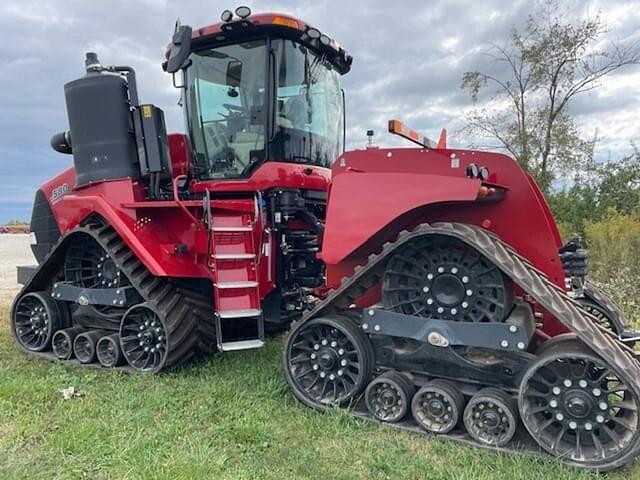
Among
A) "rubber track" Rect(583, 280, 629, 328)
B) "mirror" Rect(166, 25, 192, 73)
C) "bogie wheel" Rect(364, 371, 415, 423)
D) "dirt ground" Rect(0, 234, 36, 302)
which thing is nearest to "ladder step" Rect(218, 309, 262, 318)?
"bogie wheel" Rect(364, 371, 415, 423)

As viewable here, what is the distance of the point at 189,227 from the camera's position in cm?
473

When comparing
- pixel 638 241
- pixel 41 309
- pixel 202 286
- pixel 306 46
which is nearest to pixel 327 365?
pixel 202 286

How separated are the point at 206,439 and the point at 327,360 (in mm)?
912

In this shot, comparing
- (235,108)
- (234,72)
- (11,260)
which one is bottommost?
(11,260)

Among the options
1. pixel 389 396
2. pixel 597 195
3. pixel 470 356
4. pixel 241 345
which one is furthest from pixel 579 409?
pixel 597 195

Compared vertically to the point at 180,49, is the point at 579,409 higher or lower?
lower

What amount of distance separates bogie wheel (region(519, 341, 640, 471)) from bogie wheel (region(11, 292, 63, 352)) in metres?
4.27

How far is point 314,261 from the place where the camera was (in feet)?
16.7

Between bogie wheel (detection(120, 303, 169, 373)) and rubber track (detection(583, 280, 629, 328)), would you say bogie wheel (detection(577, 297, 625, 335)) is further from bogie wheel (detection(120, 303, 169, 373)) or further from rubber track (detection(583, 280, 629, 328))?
bogie wheel (detection(120, 303, 169, 373))

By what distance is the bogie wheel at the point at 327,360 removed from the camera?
358 cm

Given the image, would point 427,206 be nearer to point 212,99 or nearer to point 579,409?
point 579,409

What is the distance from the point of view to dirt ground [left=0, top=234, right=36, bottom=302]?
32.5ft

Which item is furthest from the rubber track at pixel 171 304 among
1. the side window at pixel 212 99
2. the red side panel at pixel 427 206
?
the red side panel at pixel 427 206

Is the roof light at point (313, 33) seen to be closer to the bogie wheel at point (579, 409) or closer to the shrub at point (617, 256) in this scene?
the bogie wheel at point (579, 409)
